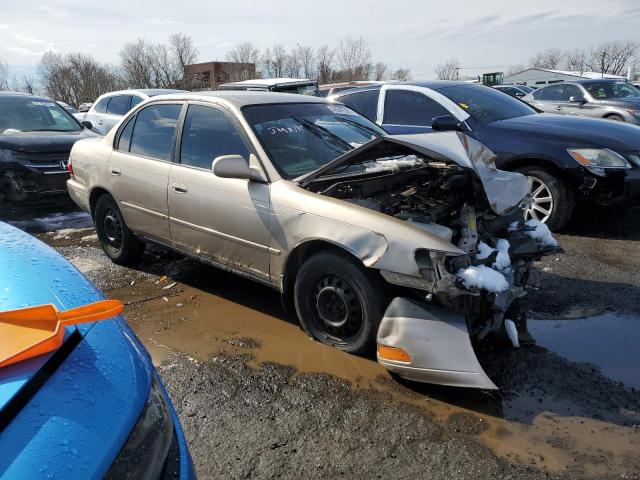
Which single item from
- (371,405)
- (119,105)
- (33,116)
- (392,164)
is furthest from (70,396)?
(119,105)

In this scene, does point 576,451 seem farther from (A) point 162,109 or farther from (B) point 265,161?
(A) point 162,109

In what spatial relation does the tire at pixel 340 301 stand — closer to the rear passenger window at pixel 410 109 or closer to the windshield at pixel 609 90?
the rear passenger window at pixel 410 109

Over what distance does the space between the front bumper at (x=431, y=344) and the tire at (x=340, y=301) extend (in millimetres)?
194

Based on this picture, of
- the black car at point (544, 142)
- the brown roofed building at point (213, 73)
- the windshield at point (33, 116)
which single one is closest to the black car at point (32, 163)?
the windshield at point (33, 116)

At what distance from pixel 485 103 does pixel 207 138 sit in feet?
12.7

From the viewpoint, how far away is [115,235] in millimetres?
5059

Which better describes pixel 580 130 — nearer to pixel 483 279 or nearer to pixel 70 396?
pixel 483 279

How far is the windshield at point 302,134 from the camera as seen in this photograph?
368 cm

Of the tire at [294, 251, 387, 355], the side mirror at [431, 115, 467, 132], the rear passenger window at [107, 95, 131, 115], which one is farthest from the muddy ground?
the rear passenger window at [107, 95, 131, 115]

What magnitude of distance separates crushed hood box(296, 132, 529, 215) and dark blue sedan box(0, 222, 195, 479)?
2.04 metres

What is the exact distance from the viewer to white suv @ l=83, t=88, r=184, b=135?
424 inches

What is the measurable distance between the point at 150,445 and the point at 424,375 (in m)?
1.72

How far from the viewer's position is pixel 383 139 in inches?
127

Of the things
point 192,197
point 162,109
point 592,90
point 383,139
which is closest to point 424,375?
point 383,139
